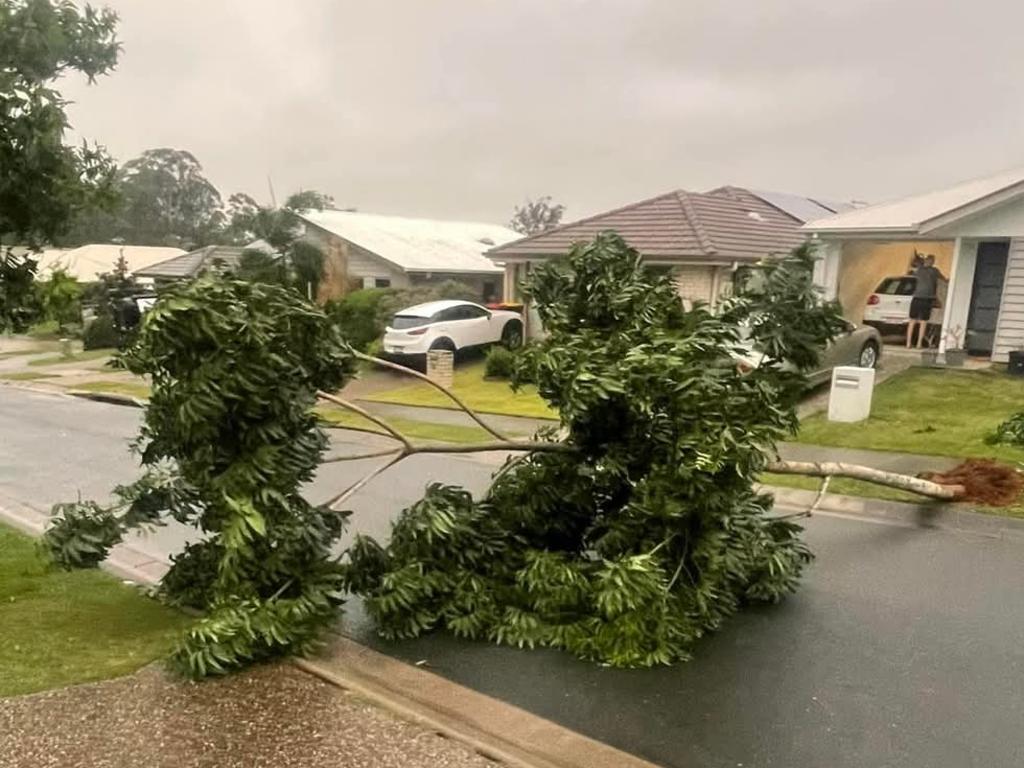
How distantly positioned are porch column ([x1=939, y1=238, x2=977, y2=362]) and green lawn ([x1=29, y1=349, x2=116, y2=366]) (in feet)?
84.1

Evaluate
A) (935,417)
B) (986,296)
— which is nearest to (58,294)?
(935,417)

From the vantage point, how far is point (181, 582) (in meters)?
6.16

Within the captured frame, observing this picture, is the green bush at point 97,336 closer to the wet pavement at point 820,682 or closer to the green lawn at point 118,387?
the green lawn at point 118,387

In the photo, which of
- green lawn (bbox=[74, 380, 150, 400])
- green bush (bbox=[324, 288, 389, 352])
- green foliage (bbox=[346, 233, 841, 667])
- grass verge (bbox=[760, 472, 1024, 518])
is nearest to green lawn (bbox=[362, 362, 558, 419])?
green bush (bbox=[324, 288, 389, 352])

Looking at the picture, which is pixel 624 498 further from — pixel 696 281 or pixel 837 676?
pixel 696 281

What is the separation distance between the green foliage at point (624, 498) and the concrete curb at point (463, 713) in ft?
1.82

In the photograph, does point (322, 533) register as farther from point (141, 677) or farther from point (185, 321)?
point (185, 321)

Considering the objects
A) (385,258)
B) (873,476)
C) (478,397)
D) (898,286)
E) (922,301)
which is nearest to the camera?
(873,476)

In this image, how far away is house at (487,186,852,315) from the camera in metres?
19.8

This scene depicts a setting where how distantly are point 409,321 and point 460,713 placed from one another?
55.1 ft

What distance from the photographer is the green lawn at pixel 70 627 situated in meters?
5.01

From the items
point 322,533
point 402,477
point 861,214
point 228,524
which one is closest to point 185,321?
point 228,524

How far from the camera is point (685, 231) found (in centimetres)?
2098

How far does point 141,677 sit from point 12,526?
15.5ft
